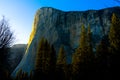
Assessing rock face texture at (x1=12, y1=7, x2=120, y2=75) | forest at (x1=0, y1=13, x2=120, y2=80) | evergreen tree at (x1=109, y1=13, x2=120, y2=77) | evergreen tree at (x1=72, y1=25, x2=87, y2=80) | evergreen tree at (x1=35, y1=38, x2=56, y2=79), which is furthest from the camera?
rock face texture at (x1=12, y1=7, x2=120, y2=75)

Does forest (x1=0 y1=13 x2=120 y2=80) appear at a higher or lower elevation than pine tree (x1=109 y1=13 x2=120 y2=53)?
lower

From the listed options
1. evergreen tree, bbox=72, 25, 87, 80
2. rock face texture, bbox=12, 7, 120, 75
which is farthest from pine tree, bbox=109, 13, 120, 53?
rock face texture, bbox=12, 7, 120, 75

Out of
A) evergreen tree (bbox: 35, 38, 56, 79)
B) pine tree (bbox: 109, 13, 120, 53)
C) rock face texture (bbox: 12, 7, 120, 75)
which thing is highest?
rock face texture (bbox: 12, 7, 120, 75)

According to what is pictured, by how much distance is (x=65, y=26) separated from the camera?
9125cm

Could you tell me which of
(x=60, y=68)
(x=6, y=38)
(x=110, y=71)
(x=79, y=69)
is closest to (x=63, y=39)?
(x=60, y=68)

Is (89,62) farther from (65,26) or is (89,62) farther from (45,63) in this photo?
(65,26)

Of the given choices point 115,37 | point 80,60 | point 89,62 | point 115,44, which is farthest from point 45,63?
point 115,37

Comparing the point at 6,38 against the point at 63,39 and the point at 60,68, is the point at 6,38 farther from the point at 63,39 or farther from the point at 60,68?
the point at 63,39

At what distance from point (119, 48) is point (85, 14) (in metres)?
52.5

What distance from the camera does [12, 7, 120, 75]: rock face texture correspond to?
279 feet

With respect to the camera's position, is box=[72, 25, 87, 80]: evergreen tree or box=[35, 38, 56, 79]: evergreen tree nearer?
box=[72, 25, 87, 80]: evergreen tree

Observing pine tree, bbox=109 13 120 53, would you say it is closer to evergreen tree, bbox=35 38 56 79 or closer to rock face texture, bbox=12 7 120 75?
evergreen tree, bbox=35 38 56 79

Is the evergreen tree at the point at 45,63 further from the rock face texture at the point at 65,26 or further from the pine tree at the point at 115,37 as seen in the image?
the rock face texture at the point at 65,26

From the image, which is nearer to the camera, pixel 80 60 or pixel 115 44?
pixel 115 44
